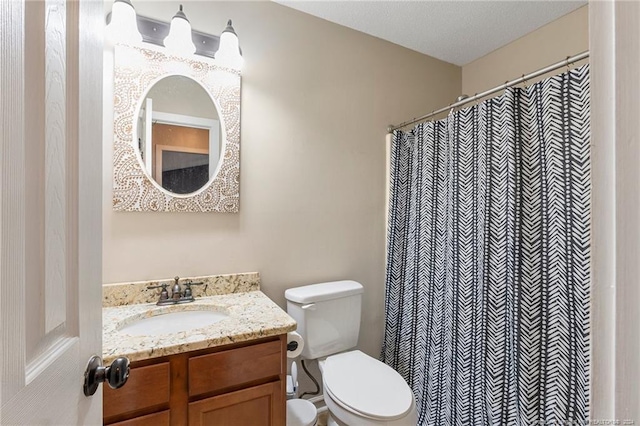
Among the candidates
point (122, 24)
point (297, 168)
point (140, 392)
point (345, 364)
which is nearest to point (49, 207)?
point (140, 392)

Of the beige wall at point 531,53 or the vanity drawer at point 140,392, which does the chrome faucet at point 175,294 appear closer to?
the vanity drawer at point 140,392

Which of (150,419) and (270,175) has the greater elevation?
(270,175)

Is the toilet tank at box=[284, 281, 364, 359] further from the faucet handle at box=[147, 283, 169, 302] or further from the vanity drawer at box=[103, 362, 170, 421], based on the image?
the vanity drawer at box=[103, 362, 170, 421]

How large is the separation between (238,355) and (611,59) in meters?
1.17

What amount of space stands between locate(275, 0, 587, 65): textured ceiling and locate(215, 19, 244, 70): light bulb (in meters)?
0.43

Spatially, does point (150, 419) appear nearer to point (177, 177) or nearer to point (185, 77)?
point (177, 177)

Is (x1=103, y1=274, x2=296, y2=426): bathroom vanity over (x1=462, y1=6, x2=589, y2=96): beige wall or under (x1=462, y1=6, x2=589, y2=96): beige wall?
under

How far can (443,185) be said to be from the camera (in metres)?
1.70

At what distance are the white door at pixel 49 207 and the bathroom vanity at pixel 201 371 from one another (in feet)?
1.08

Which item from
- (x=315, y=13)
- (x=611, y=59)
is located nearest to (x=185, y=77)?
(x=315, y=13)

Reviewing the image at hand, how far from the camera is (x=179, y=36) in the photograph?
4.61 feet

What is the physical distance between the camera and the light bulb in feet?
4.87

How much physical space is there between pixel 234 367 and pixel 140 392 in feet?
0.94

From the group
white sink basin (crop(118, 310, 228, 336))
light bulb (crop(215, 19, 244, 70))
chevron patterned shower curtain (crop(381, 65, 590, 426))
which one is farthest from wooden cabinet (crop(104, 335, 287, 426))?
light bulb (crop(215, 19, 244, 70))
